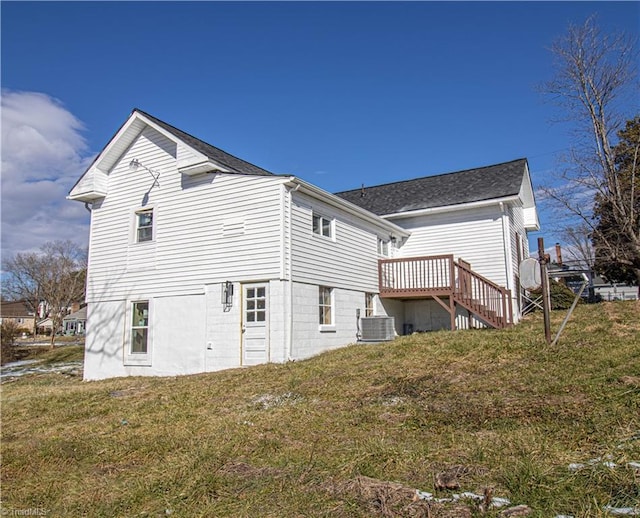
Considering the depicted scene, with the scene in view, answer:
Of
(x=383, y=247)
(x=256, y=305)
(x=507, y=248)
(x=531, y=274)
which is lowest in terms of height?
(x=256, y=305)

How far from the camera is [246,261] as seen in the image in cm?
1158

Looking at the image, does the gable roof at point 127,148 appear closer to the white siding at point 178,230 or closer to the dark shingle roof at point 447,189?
the white siding at point 178,230

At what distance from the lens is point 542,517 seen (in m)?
2.80

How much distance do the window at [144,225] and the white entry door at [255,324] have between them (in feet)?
13.3

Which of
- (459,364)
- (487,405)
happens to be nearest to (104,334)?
(459,364)

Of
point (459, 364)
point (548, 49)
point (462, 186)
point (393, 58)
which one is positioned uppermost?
point (548, 49)

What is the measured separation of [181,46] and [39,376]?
39.0ft

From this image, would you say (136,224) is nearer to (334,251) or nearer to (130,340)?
(130,340)

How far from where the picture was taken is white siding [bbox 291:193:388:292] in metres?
11.7

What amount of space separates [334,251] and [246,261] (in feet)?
9.12

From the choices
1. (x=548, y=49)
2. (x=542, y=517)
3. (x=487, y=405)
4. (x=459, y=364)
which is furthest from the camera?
(x=548, y=49)

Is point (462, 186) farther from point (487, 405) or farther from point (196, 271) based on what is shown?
point (487, 405)

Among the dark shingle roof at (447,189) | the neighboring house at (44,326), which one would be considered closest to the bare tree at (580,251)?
the dark shingle roof at (447,189)

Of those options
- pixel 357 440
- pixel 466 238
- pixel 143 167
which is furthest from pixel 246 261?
pixel 466 238
